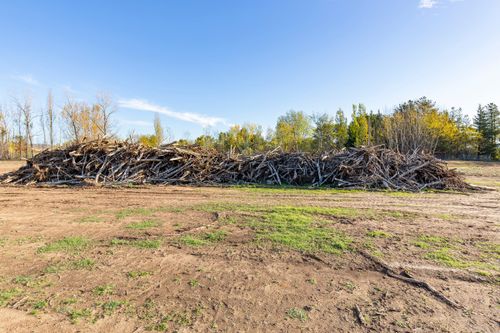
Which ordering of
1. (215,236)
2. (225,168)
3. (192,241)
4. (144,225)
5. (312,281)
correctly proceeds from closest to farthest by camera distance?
1. (312,281)
2. (192,241)
3. (215,236)
4. (144,225)
5. (225,168)

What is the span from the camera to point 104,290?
2.96 meters

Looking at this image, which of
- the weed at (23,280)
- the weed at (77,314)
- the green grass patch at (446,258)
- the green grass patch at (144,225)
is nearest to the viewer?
the weed at (77,314)

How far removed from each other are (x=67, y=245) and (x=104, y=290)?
1.84 metres

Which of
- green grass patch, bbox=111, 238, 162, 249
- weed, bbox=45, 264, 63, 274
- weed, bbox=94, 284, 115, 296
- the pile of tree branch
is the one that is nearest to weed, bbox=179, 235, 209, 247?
green grass patch, bbox=111, 238, 162, 249

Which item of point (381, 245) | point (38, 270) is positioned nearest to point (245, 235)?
point (381, 245)

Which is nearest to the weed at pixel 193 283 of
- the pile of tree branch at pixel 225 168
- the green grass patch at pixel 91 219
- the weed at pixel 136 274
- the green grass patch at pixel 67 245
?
the weed at pixel 136 274

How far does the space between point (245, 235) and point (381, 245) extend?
91.5 inches

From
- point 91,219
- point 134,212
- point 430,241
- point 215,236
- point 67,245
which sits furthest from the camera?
point 134,212

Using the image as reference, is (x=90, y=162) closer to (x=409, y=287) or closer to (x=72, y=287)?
A: (x=72, y=287)

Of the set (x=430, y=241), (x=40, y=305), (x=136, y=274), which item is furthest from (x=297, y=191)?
(x=40, y=305)

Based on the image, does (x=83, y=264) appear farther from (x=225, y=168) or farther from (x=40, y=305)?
(x=225, y=168)

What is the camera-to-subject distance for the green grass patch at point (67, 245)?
408 cm

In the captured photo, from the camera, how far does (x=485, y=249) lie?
4.37 meters

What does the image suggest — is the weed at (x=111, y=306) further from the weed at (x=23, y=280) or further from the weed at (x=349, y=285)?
the weed at (x=349, y=285)
